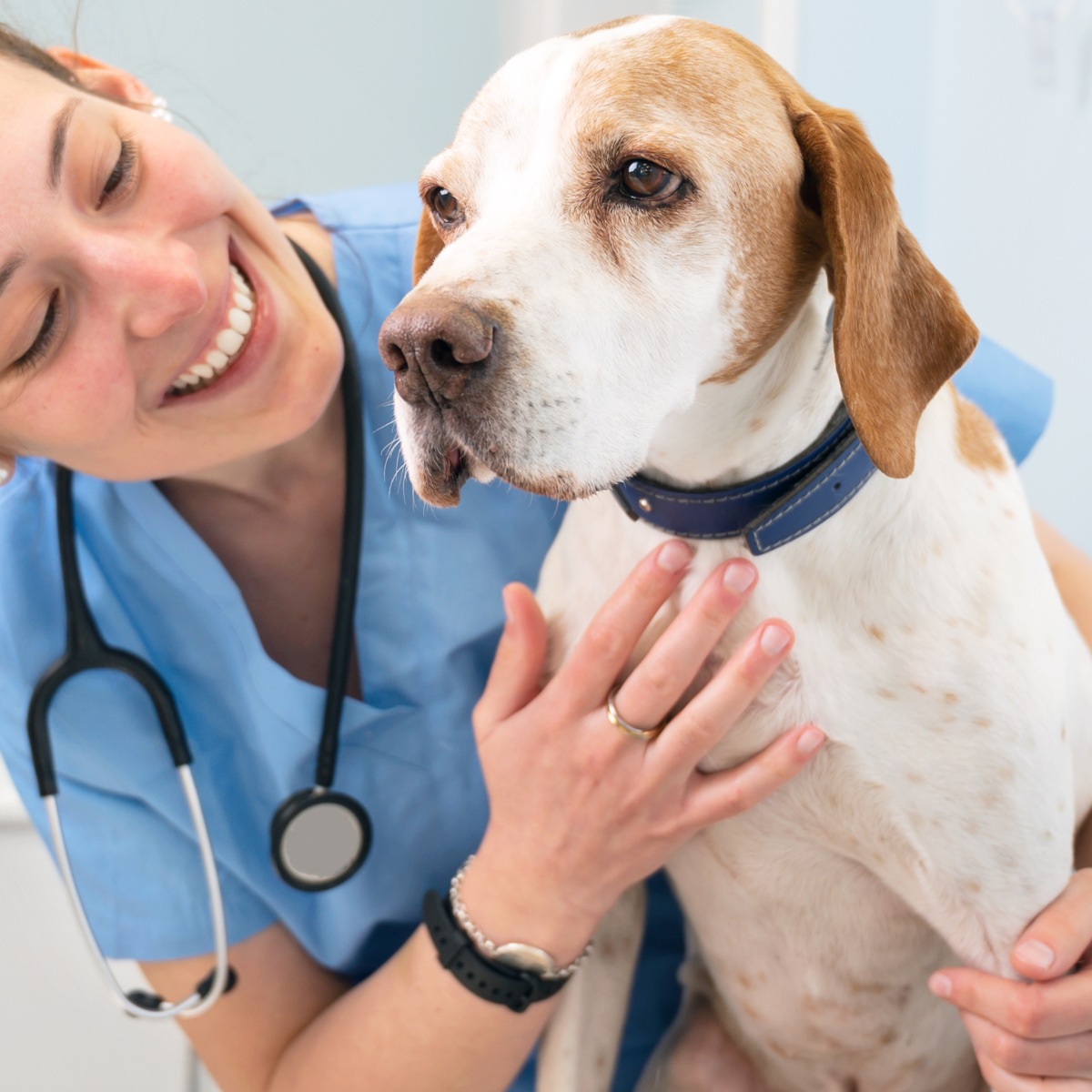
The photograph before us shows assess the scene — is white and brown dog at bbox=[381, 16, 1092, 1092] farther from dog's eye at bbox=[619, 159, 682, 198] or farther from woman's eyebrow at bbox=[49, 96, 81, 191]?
woman's eyebrow at bbox=[49, 96, 81, 191]

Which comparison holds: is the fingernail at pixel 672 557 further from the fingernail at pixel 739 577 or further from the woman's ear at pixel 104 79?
the woman's ear at pixel 104 79

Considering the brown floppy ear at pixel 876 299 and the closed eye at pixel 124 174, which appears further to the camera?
the closed eye at pixel 124 174

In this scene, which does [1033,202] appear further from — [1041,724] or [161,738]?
[161,738]

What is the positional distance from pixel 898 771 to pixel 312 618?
0.63m

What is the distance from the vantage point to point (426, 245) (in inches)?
38.1

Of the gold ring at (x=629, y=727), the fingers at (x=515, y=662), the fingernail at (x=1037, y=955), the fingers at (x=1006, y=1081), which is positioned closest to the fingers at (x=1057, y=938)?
the fingernail at (x=1037, y=955)

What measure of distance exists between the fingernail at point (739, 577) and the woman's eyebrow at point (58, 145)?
0.61 m

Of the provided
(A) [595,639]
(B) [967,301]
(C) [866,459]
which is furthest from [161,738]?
(B) [967,301]

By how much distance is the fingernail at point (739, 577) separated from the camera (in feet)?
2.84

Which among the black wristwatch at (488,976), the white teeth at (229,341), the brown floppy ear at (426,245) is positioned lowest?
the black wristwatch at (488,976)

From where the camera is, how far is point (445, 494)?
766 mm

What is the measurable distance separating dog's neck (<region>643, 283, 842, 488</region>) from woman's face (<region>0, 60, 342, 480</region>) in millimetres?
378

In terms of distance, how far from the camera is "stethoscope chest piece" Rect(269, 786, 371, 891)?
1.08 metres

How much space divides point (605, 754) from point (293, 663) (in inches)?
16.0
